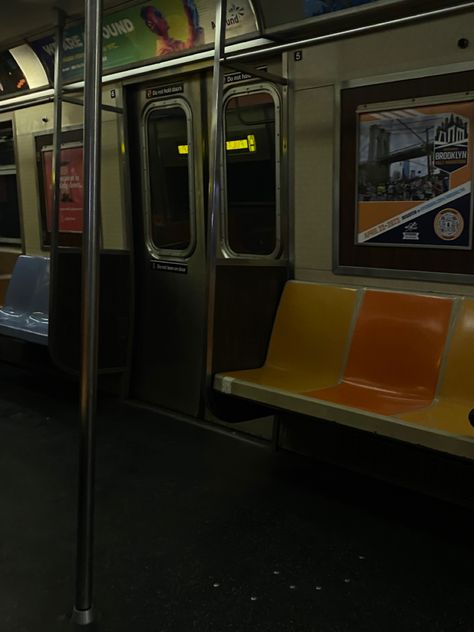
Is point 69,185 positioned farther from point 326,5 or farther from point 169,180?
point 326,5

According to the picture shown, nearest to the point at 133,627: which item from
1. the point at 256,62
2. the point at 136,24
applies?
the point at 256,62

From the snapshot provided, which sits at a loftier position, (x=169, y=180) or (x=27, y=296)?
(x=169, y=180)

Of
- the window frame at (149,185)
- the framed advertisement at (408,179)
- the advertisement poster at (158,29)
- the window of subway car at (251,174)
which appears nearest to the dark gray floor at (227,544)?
the framed advertisement at (408,179)

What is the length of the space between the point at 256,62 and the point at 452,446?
8.86 ft

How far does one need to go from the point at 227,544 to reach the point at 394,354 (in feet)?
4.09

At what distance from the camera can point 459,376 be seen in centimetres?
319

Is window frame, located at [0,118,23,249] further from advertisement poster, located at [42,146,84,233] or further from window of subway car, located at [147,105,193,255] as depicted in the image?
window of subway car, located at [147,105,193,255]

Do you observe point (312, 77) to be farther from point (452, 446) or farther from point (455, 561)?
point (455, 561)

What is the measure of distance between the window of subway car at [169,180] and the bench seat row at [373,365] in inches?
49.7

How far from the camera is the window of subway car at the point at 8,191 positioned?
6.58 meters

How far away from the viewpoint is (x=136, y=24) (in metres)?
4.84

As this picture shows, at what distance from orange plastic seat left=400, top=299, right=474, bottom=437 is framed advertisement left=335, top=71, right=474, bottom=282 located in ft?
0.81

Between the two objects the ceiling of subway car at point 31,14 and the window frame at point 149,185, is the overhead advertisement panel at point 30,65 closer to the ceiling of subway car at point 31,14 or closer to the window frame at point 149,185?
the ceiling of subway car at point 31,14

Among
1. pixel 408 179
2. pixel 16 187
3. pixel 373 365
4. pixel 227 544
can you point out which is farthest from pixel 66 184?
pixel 227 544
